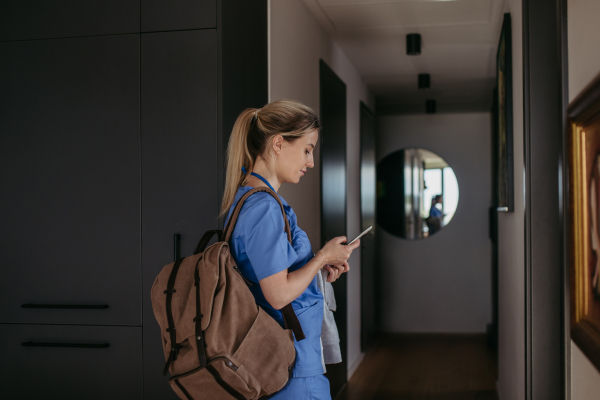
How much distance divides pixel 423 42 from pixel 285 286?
2756 mm

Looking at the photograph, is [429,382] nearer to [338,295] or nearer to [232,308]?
[338,295]

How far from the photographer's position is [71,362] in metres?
1.85

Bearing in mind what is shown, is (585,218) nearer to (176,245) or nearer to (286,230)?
(286,230)

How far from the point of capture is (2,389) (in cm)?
191

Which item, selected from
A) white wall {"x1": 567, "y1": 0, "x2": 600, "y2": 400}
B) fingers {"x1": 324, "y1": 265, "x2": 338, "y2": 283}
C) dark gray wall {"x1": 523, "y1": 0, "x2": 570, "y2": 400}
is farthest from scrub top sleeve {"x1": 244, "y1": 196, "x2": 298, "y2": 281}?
dark gray wall {"x1": 523, "y1": 0, "x2": 570, "y2": 400}

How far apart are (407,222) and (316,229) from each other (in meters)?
2.95

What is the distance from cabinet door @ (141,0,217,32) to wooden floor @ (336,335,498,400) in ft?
8.78

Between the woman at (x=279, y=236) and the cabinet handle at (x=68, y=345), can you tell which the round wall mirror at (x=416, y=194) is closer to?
the cabinet handle at (x=68, y=345)

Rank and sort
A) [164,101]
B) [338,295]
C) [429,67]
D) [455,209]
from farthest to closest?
[455,209], [429,67], [338,295], [164,101]

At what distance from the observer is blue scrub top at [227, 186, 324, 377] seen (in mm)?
1188

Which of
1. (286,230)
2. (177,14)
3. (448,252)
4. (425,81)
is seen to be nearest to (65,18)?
(177,14)

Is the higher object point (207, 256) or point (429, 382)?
point (207, 256)

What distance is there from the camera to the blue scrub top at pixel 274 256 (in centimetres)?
119

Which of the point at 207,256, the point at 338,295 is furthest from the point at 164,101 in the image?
the point at 338,295
